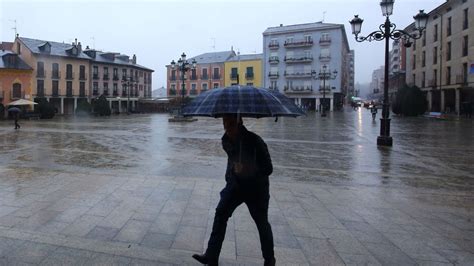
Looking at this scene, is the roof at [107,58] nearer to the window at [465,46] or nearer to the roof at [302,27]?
the roof at [302,27]

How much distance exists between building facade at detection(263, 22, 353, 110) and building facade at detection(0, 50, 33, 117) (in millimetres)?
35905

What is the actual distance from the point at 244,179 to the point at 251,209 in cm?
32

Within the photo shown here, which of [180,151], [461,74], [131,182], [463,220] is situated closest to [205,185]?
[131,182]

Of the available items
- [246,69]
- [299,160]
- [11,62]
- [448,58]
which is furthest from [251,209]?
[246,69]

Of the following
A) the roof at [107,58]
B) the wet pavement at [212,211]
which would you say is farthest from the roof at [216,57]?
the wet pavement at [212,211]

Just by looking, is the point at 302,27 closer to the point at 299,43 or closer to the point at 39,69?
the point at 299,43

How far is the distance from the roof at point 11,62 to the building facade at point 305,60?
119 feet

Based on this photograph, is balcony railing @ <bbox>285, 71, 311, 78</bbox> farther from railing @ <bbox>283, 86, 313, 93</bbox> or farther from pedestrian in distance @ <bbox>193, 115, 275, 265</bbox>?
pedestrian in distance @ <bbox>193, 115, 275, 265</bbox>

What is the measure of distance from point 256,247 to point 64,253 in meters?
1.98

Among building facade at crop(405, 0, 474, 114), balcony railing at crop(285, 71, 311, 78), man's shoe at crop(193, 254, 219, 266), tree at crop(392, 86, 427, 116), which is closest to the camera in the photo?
man's shoe at crop(193, 254, 219, 266)

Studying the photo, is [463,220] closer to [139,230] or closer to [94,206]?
[139,230]

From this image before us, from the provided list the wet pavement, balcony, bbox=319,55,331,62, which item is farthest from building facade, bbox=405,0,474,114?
the wet pavement

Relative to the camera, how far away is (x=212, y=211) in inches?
192

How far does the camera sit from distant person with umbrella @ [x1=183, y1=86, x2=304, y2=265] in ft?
9.49
